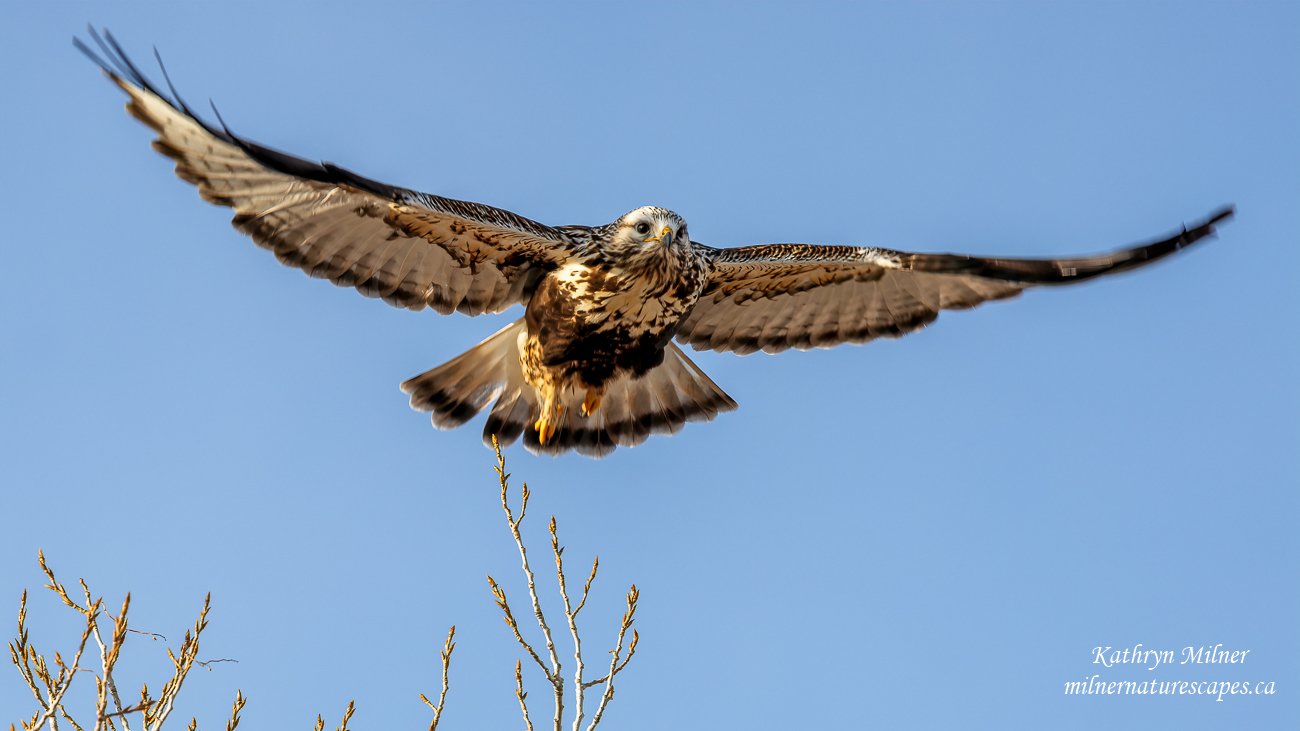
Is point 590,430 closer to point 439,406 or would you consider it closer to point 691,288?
point 439,406

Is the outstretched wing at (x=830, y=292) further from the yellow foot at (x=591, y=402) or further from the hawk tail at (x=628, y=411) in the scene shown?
the yellow foot at (x=591, y=402)

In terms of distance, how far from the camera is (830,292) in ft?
26.2

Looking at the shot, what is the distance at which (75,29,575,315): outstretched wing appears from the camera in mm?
6234

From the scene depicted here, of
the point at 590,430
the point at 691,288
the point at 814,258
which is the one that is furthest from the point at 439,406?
the point at 814,258

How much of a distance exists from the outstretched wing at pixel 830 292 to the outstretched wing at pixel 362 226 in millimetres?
1195

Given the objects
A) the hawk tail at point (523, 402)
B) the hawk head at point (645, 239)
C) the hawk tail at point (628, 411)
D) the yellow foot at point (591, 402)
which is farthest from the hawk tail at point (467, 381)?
the hawk head at point (645, 239)

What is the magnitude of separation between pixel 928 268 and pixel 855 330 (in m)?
0.93

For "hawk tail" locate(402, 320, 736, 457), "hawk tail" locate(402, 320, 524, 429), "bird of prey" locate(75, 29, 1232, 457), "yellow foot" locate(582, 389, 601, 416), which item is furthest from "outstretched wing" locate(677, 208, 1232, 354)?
"hawk tail" locate(402, 320, 524, 429)

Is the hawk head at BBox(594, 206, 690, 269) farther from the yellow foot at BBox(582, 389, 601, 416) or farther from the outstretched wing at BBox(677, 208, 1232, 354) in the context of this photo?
the yellow foot at BBox(582, 389, 601, 416)

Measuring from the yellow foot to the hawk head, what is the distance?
1.19m

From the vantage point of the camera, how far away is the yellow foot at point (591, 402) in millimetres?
7871

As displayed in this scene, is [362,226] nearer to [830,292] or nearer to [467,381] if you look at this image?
[467,381]

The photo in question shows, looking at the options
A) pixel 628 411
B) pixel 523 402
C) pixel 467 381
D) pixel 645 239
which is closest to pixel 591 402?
pixel 628 411

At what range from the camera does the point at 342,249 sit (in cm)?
707
